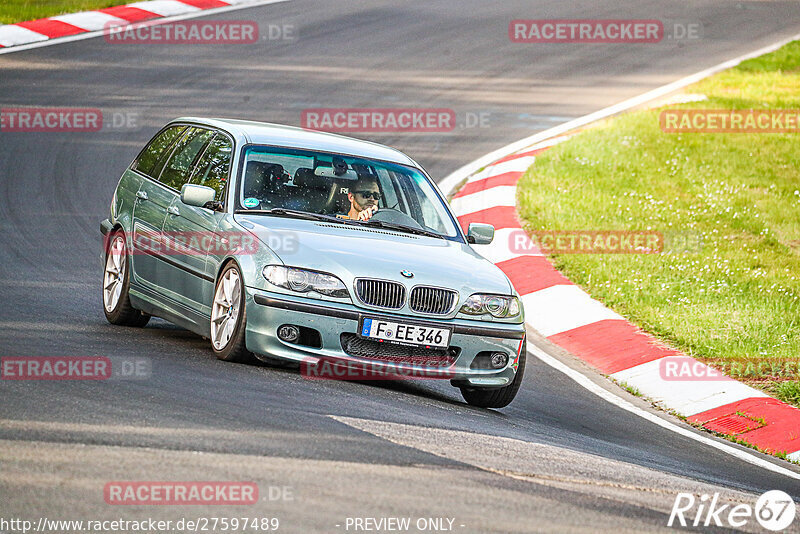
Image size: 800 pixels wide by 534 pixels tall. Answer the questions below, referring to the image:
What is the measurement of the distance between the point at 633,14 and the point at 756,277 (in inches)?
611

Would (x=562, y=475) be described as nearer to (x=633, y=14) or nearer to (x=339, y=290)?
(x=339, y=290)

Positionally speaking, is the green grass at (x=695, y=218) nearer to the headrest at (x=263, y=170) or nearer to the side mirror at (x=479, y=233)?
the side mirror at (x=479, y=233)

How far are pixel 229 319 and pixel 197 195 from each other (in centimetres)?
91

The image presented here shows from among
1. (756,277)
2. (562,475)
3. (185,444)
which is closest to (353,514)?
(185,444)

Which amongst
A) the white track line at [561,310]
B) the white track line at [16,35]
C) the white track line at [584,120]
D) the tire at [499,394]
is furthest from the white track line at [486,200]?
the white track line at [16,35]

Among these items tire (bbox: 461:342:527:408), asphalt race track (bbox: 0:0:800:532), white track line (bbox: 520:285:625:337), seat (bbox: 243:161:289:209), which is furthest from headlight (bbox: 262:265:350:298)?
white track line (bbox: 520:285:625:337)

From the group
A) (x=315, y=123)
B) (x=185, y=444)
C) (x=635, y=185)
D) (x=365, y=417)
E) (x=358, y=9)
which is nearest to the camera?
(x=185, y=444)

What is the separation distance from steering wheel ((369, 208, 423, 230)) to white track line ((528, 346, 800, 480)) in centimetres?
189

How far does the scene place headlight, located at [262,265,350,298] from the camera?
25.4 ft

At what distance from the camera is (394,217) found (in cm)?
897

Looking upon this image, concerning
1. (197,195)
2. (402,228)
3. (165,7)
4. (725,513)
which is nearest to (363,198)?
(402,228)

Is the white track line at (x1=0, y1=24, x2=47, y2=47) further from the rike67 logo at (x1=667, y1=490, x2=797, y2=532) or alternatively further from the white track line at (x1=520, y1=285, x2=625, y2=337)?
the rike67 logo at (x1=667, y1=490, x2=797, y2=532)

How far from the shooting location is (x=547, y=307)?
11703 millimetres

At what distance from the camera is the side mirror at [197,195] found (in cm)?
836
